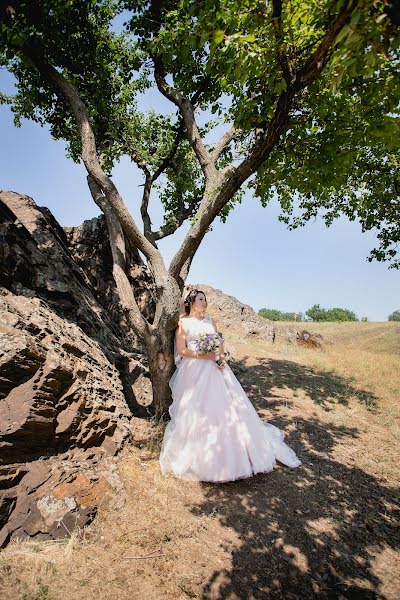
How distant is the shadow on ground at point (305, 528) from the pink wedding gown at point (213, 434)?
0.32 m

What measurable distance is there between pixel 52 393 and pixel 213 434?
295 centimetres

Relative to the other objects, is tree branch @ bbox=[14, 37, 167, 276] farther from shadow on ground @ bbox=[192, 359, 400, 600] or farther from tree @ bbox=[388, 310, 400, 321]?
tree @ bbox=[388, 310, 400, 321]

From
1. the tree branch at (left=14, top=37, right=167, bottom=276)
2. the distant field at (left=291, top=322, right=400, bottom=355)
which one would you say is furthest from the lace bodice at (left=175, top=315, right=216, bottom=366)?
the distant field at (left=291, top=322, right=400, bottom=355)

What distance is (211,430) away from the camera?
20.0 feet

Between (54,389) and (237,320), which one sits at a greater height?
(237,320)

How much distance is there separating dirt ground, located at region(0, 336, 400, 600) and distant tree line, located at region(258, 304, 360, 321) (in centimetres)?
7892

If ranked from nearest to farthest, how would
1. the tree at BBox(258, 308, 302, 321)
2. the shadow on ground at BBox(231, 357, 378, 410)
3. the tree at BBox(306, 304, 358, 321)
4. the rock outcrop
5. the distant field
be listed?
the shadow on ground at BBox(231, 357, 378, 410) → the rock outcrop → the distant field → the tree at BBox(306, 304, 358, 321) → the tree at BBox(258, 308, 302, 321)

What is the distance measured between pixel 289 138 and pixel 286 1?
2.84 meters

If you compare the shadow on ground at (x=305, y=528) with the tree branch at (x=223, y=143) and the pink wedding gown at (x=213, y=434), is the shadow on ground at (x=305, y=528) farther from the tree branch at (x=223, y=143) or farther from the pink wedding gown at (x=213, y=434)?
the tree branch at (x=223, y=143)

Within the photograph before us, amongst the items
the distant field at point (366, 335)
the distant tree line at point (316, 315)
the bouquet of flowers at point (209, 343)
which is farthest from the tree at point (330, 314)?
the bouquet of flowers at point (209, 343)

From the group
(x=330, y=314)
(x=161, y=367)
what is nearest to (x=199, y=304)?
(x=161, y=367)

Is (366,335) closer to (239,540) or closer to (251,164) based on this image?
(251,164)

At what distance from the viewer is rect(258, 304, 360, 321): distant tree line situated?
91363 millimetres

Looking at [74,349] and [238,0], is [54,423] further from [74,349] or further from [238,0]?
[238,0]
